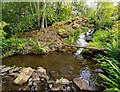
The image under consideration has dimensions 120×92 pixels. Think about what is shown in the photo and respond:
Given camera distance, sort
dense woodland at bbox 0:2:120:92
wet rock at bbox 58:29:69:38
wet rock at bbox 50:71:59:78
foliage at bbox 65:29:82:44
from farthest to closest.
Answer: wet rock at bbox 58:29:69:38, foliage at bbox 65:29:82:44, dense woodland at bbox 0:2:120:92, wet rock at bbox 50:71:59:78

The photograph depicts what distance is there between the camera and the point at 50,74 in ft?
18.5

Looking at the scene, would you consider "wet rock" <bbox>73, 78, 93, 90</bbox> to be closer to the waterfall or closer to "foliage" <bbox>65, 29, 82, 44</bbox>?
the waterfall

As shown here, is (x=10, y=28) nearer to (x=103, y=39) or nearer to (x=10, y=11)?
(x=10, y=11)

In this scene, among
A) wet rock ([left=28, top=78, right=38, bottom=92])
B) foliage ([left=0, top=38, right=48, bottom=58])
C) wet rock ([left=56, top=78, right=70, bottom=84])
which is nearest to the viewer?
wet rock ([left=28, top=78, right=38, bottom=92])

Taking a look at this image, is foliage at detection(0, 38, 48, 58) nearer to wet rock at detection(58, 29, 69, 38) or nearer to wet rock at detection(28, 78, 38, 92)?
wet rock at detection(58, 29, 69, 38)

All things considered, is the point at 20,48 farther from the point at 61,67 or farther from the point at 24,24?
the point at 24,24

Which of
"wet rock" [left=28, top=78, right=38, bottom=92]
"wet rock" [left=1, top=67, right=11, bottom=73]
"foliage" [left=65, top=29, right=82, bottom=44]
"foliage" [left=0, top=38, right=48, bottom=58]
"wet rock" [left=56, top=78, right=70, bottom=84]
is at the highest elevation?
"foliage" [left=65, top=29, right=82, bottom=44]

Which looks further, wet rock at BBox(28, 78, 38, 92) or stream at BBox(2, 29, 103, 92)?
stream at BBox(2, 29, 103, 92)

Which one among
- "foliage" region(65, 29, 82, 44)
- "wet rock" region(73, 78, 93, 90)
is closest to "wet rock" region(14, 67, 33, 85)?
"wet rock" region(73, 78, 93, 90)

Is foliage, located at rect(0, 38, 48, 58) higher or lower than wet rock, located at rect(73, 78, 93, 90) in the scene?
higher

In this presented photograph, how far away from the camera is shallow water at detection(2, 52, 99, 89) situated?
5.74m

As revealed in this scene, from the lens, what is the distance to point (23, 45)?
845 cm

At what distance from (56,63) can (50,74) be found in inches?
46.6

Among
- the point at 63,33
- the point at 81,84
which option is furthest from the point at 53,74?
the point at 63,33
